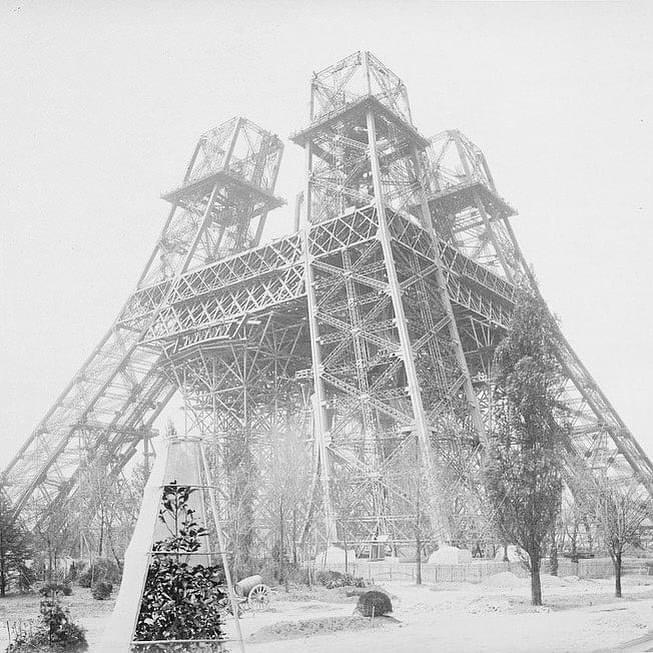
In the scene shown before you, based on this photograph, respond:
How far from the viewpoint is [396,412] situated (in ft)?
92.0

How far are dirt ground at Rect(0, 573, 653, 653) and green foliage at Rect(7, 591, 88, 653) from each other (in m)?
0.52

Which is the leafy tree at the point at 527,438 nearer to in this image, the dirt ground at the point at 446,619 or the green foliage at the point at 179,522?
the dirt ground at the point at 446,619

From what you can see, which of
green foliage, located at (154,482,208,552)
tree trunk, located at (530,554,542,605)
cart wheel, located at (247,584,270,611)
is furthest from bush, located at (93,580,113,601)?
green foliage, located at (154,482,208,552)

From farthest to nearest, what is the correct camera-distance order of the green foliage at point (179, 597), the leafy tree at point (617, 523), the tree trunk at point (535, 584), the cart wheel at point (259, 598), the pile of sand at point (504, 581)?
1. the pile of sand at point (504, 581)
2. the leafy tree at point (617, 523)
3. the cart wheel at point (259, 598)
4. the tree trunk at point (535, 584)
5. the green foliage at point (179, 597)

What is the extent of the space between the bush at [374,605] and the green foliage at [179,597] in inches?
298

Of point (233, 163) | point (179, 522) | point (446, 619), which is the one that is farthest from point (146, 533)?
point (233, 163)

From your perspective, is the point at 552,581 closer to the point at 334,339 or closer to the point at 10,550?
the point at 334,339

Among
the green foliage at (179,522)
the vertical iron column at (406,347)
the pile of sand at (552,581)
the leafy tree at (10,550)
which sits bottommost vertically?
the pile of sand at (552,581)

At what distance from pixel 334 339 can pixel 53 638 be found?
20.4 metres

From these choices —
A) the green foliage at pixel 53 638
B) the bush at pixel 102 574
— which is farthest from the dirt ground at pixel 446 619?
the bush at pixel 102 574

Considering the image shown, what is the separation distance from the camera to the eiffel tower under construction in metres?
28.8

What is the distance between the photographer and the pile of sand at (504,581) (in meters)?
22.9

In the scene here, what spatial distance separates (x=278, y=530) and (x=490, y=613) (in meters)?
12.5

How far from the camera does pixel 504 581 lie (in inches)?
915
